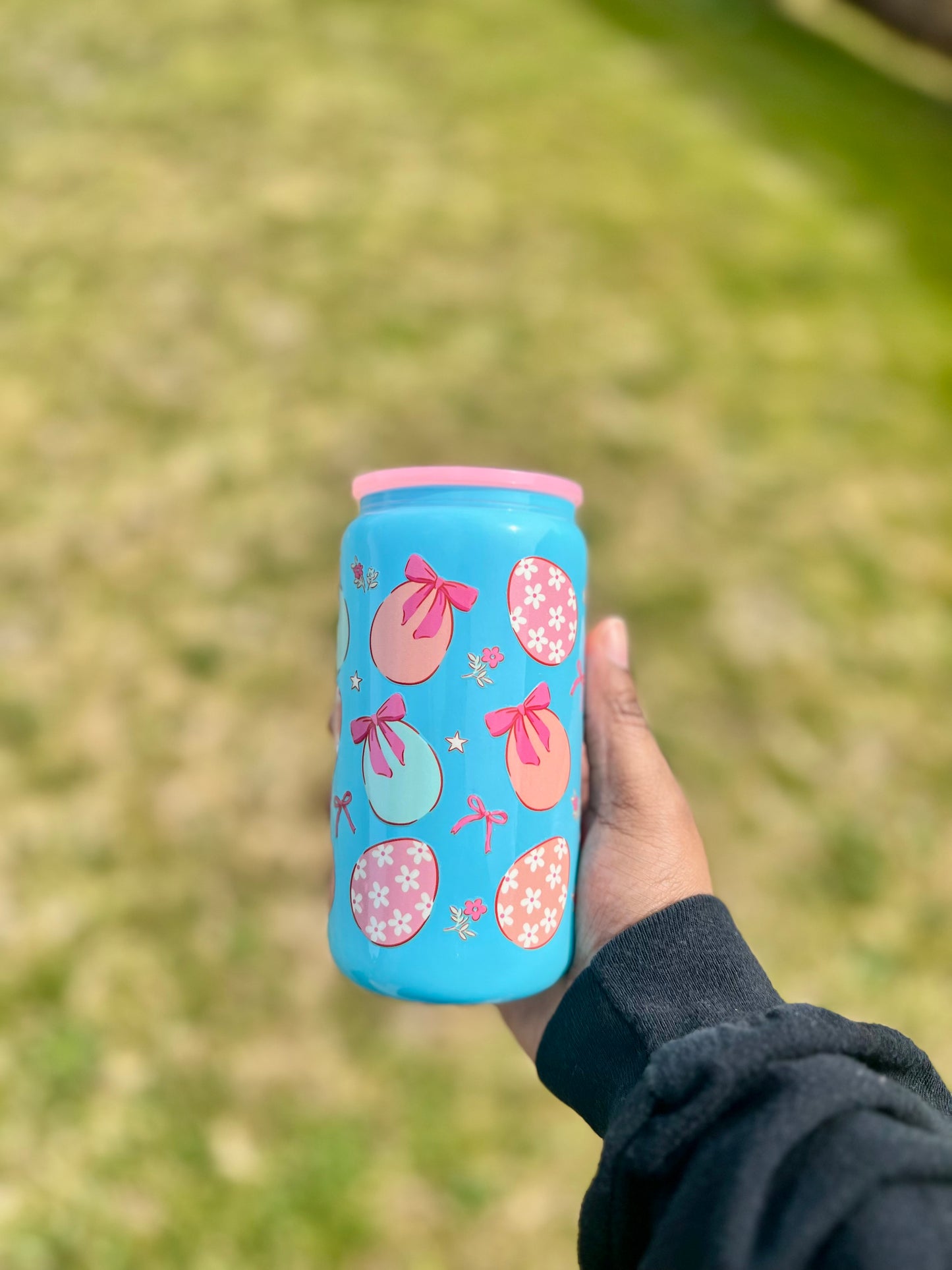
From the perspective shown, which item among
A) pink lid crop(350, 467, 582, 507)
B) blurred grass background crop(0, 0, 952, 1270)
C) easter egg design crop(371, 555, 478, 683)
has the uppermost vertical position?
pink lid crop(350, 467, 582, 507)

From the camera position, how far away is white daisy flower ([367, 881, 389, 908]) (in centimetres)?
116

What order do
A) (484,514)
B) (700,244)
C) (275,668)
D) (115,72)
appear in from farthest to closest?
(115,72) → (700,244) → (275,668) → (484,514)

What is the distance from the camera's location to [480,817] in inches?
45.1

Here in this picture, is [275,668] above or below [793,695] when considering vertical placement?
below

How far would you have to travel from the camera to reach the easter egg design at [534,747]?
116cm

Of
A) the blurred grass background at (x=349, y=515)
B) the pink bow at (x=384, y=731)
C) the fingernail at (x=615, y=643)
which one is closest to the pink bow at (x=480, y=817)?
the pink bow at (x=384, y=731)

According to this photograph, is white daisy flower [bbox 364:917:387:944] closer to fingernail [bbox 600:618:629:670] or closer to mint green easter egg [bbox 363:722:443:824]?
mint green easter egg [bbox 363:722:443:824]

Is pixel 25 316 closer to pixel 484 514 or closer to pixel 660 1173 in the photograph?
pixel 484 514

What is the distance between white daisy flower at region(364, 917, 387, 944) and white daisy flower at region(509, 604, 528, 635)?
42cm

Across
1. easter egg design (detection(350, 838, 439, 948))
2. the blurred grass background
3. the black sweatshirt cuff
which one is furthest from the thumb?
the blurred grass background

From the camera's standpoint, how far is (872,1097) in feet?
2.78

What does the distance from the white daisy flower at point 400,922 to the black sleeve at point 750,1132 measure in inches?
11.4

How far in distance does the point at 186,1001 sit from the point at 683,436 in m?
1.96

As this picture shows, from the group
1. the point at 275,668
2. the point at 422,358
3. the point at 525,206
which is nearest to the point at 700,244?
the point at 525,206
